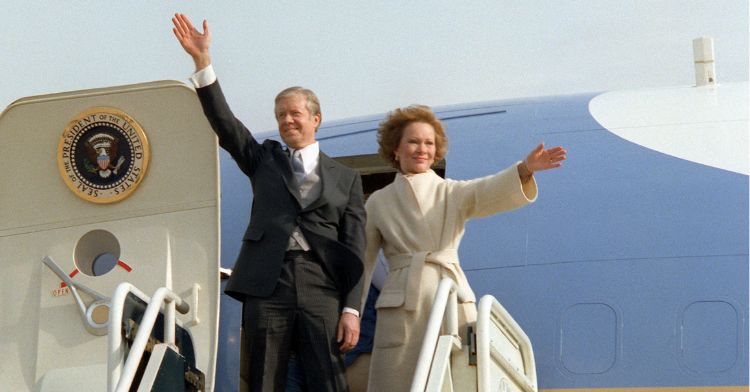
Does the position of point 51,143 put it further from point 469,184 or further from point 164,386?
point 469,184

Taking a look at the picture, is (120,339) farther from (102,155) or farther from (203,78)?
(102,155)

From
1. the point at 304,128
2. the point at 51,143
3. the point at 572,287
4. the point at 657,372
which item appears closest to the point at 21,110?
the point at 51,143

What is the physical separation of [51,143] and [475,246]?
9.24 ft

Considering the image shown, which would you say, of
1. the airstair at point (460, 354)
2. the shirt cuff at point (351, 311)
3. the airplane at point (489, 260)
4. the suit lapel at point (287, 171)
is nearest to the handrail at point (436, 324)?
the airstair at point (460, 354)

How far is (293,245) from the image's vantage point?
621 cm

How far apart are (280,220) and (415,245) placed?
0.74 m

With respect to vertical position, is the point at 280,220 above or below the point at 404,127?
below

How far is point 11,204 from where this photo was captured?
7.38 m

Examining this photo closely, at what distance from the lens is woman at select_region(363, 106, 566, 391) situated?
612 cm

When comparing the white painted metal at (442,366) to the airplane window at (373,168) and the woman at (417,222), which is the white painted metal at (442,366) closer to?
the woman at (417,222)

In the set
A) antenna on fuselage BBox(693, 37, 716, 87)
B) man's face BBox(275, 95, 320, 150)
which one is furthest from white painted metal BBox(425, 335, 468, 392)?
antenna on fuselage BBox(693, 37, 716, 87)

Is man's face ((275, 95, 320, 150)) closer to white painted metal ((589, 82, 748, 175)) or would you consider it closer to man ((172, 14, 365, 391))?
man ((172, 14, 365, 391))

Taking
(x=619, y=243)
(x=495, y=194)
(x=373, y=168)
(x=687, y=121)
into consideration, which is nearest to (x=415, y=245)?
(x=495, y=194)

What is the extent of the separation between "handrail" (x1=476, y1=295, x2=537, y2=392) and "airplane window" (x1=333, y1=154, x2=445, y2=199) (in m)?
2.11
